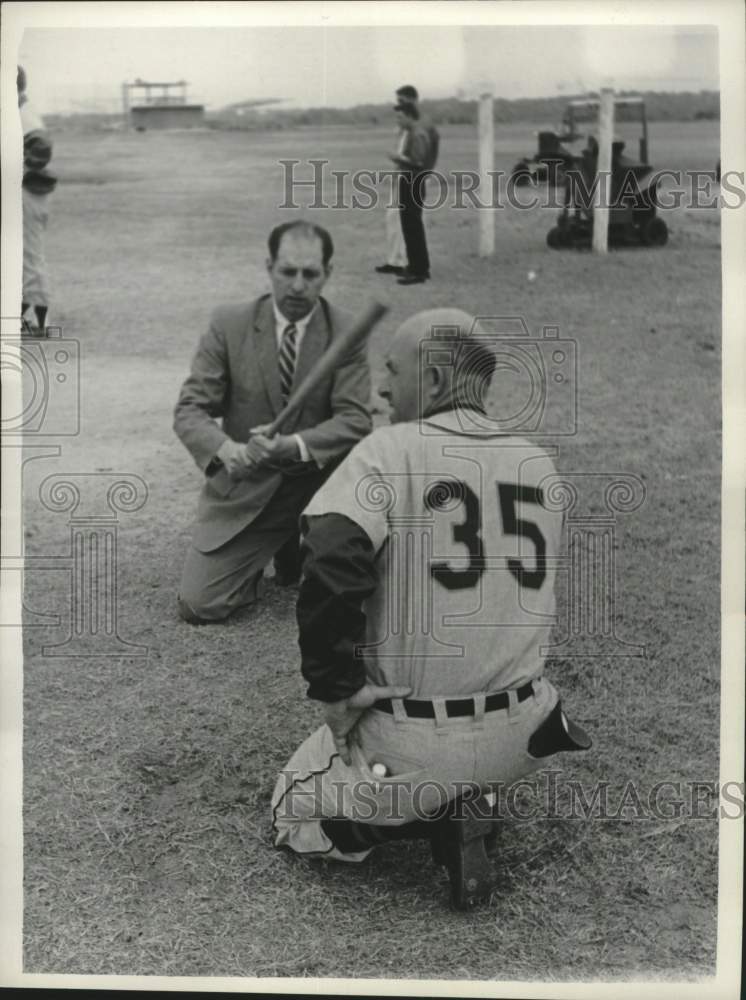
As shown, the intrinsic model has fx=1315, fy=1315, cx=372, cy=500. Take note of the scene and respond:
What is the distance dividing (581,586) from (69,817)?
83.3 inches

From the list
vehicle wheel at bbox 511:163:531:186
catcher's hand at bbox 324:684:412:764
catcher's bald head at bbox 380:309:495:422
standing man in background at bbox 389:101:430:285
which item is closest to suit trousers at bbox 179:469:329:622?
standing man in background at bbox 389:101:430:285

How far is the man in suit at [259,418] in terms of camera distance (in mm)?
4977

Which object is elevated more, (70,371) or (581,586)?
(70,371)

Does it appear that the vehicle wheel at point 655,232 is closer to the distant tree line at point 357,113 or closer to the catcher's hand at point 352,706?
the distant tree line at point 357,113

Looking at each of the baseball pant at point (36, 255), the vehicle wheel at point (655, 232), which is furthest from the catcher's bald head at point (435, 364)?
the vehicle wheel at point (655, 232)

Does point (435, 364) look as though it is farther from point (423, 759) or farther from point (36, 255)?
point (36, 255)

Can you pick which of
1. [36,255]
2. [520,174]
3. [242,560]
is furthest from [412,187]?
[242,560]

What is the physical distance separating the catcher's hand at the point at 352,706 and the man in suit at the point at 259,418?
168cm

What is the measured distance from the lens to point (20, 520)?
4227 millimetres

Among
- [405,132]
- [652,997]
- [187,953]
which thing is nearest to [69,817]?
[187,953]

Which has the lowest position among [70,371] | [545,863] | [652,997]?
[652,997]

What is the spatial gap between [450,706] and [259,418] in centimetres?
205

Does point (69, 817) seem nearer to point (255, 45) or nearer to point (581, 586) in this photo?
point (581, 586)

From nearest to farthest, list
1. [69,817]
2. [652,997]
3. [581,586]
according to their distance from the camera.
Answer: [652,997]
[69,817]
[581,586]
